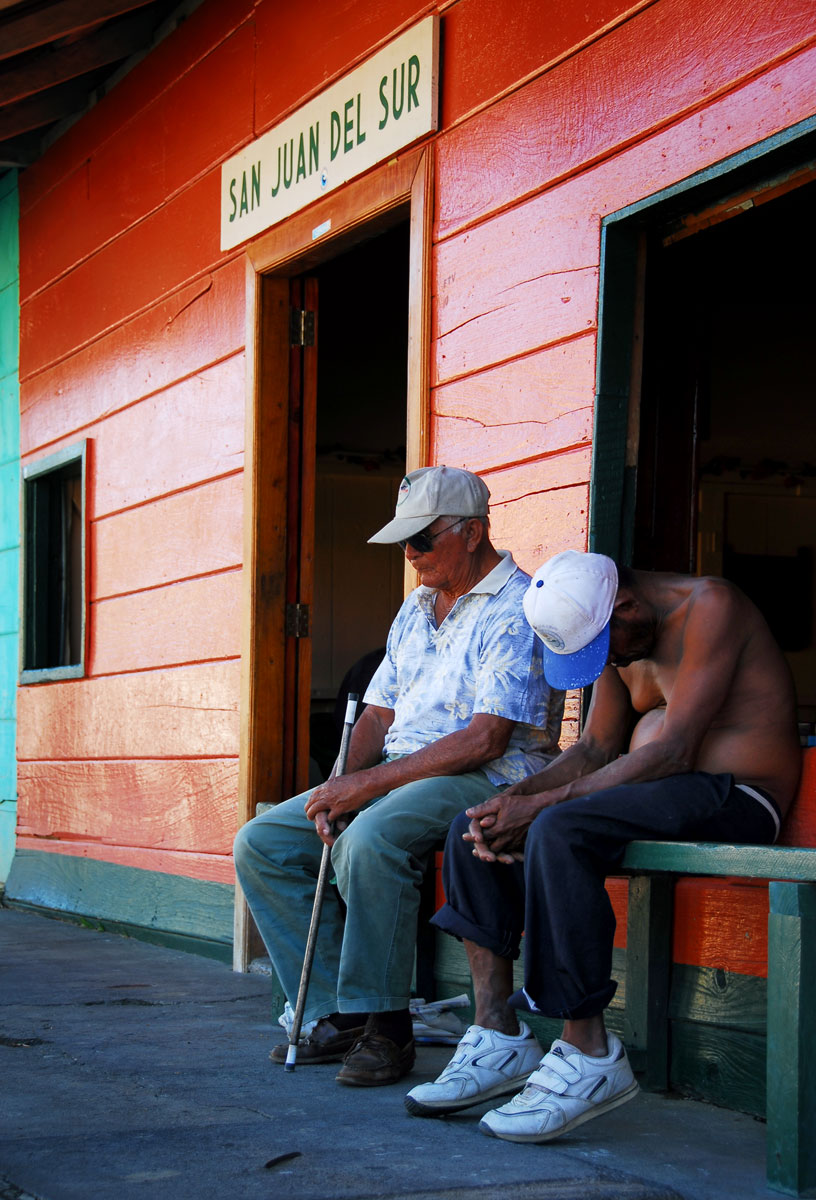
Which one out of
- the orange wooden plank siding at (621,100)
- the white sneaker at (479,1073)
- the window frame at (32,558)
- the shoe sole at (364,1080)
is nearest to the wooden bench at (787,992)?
the white sneaker at (479,1073)

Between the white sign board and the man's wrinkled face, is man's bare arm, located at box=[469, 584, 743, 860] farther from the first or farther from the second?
the white sign board

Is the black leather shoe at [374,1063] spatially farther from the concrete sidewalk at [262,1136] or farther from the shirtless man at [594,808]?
the shirtless man at [594,808]

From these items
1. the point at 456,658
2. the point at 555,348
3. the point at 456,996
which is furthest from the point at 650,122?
the point at 456,996

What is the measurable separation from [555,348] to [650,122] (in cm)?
63

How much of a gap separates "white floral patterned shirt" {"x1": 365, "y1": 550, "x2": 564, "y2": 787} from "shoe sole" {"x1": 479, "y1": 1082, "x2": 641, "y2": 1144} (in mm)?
804

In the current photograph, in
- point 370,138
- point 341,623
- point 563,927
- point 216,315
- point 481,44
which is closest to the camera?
point 563,927

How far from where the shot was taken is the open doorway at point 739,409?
3723mm

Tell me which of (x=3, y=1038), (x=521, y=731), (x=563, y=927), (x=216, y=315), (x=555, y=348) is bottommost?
(x=3, y=1038)

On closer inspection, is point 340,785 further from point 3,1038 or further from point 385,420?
point 385,420

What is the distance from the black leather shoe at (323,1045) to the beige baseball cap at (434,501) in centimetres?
122

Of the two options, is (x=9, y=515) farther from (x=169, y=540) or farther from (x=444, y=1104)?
(x=444, y=1104)

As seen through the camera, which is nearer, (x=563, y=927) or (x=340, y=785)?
(x=563, y=927)

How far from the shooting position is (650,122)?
352 centimetres

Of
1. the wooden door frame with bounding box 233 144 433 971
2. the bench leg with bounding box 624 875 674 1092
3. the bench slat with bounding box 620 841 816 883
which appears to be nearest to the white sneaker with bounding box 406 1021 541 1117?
the bench leg with bounding box 624 875 674 1092
